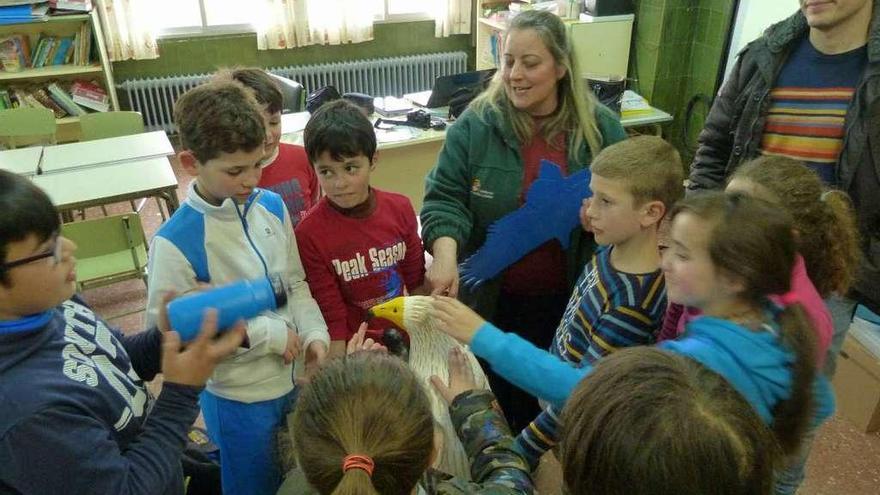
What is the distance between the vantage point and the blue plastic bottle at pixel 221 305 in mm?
1037

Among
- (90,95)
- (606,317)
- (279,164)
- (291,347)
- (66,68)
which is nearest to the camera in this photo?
(606,317)

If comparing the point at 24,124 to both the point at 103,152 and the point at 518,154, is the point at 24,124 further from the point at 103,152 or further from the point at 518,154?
the point at 518,154

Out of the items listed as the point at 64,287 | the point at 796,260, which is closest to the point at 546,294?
the point at 796,260

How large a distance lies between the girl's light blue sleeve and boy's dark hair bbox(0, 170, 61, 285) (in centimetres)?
79

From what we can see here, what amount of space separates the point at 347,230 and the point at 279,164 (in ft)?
1.97

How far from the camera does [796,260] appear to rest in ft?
3.81

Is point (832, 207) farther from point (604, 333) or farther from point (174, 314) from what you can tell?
point (174, 314)

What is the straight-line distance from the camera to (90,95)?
189 inches

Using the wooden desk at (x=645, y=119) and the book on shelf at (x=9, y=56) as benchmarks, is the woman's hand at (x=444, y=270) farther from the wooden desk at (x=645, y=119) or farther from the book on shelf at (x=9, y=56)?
the book on shelf at (x=9, y=56)

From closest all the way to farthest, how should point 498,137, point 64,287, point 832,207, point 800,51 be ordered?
1. point 64,287
2. point 832,207
3. point 498,137
4. point 800,51

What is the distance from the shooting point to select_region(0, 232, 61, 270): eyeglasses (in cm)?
92

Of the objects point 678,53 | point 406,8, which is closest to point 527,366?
point 678,53

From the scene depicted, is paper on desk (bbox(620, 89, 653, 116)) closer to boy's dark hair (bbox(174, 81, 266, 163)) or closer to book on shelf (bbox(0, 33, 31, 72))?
boy's dark hair (bbox(174, 81, 266, 163))

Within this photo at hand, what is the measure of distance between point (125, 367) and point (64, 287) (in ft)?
0.73
